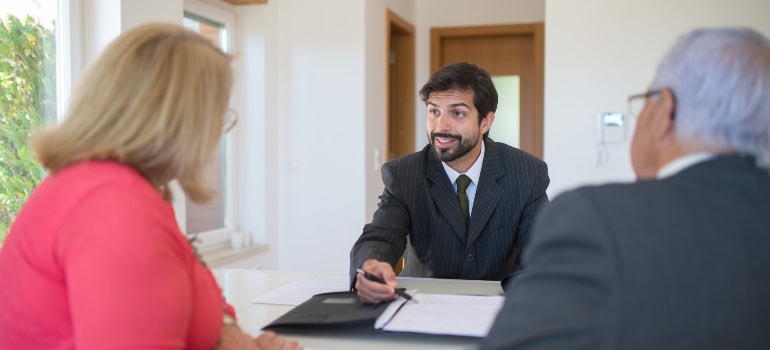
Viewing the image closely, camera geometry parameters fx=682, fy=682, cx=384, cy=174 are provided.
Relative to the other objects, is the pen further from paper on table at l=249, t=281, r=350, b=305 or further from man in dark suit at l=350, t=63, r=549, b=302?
man in dark suit at l=350, t=63, r=549, b=302

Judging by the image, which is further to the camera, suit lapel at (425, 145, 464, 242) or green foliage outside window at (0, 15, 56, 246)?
green foliage outside window at (0, 15, 56, 246)

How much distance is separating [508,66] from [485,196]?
367cm

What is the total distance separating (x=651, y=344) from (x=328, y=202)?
3773 mm

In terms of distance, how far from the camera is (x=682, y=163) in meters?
0.91

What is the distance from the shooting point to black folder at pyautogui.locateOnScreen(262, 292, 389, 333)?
149cm

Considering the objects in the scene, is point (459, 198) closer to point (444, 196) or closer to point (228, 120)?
point (444, 196)

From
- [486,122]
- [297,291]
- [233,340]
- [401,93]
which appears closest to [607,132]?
[486,122]

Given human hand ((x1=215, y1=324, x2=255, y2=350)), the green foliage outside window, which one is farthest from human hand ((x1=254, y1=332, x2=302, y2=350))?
the green foliage outside window

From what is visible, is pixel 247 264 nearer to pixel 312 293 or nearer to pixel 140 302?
pixel 312 293

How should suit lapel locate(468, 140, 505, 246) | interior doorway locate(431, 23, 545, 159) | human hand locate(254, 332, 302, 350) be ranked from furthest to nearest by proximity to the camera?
1. interior doorway locate(431, 23, 545, 159)
2. suit lapel locate(468, 140, 505, 246)
3. human hand locate(254, 332, 302, 350)

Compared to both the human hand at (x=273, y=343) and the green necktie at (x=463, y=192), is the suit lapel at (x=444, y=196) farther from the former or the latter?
the human hand at (x=273, y=343)

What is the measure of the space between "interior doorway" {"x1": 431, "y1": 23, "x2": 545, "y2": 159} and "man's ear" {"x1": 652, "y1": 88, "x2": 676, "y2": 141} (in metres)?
4.71

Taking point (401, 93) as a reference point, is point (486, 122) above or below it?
below

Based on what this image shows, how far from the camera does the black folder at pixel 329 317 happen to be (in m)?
1.49
